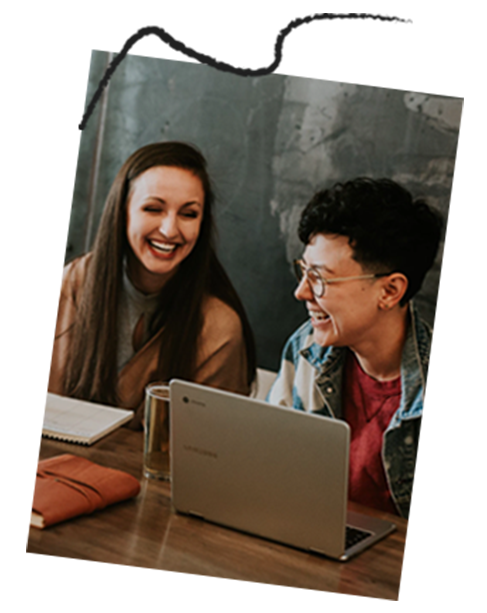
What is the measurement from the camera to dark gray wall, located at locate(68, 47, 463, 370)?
75.7 inches

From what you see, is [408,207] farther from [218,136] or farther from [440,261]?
[218,136]

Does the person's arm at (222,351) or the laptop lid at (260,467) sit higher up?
the person's arm at (222,351)

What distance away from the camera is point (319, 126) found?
6.71ft

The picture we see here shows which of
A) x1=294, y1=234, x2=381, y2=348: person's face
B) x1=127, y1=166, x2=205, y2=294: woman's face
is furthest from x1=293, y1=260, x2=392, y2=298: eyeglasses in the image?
x1=127, y1=166, x2=205, y2=294: woman's face

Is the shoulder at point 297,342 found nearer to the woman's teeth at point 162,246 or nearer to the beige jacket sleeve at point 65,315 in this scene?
the woman's teeth at point 162,246

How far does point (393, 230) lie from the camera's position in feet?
6.33

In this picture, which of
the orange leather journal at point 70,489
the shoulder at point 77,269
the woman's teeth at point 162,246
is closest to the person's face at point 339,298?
the woman's teeth at point 162,246

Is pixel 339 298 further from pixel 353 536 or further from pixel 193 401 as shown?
pixel 353 536

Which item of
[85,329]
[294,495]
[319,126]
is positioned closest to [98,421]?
[85,329]

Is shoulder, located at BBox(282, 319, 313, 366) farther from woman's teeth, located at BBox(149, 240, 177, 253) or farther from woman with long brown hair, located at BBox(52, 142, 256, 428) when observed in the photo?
woman's teeth, located at BBox(149, 240, 177, 253)

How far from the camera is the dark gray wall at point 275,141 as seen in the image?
1923 mm

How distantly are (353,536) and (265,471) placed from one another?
247 millimetres

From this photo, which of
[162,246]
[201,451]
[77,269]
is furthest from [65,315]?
[201,451]

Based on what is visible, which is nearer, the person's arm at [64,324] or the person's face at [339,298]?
the person's face at [339,298]
